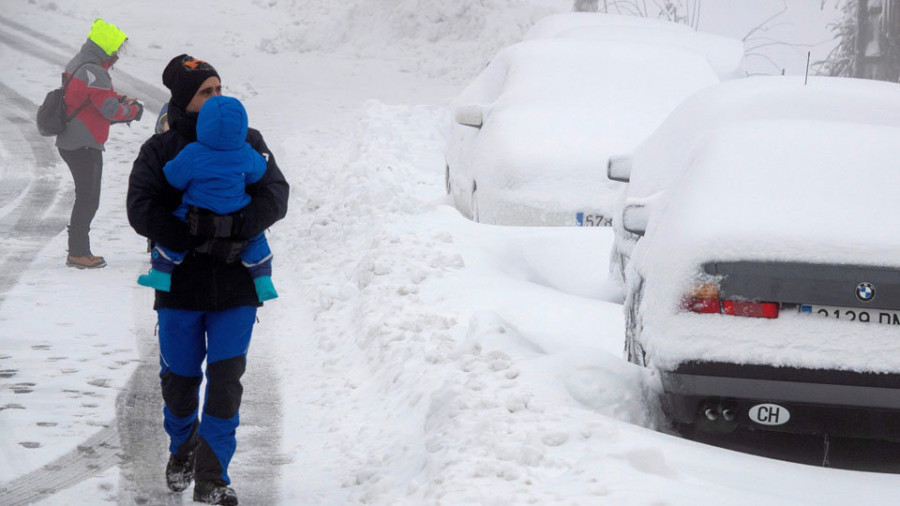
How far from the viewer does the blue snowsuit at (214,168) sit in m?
4.52

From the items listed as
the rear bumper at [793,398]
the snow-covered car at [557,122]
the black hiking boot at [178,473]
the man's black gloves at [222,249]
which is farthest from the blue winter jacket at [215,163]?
the snow-covered car at [557,122]

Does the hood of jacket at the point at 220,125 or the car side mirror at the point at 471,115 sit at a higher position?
the hood of jacket at the point at 220,125

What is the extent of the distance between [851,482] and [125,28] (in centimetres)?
2627

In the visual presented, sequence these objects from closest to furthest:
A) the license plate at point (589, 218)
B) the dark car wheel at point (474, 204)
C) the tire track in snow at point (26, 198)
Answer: the license plate at point (589, 218)
the tire track in snow at point (26, 198)
the dark car wheel at point (474, 204)

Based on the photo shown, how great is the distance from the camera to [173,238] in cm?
449

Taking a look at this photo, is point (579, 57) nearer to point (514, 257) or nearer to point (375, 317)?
point (514, 257)

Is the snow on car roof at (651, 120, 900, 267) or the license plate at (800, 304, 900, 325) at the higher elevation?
the snow on car roof at (651, 120, 900, 267)

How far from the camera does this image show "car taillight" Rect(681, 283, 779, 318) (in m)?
4.45

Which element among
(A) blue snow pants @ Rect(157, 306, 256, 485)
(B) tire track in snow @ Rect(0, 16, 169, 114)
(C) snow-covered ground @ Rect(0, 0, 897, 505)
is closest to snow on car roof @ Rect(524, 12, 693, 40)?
(C) snow-covered ground @ Rect(0, 0, 897, 505)

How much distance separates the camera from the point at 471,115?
32.6 ft

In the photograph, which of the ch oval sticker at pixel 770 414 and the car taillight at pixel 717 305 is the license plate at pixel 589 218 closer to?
the car taillight at pixel 717 305

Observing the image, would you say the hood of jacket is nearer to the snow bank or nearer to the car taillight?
the car taillight

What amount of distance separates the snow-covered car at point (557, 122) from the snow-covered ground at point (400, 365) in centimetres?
30

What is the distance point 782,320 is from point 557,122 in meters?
5.31
